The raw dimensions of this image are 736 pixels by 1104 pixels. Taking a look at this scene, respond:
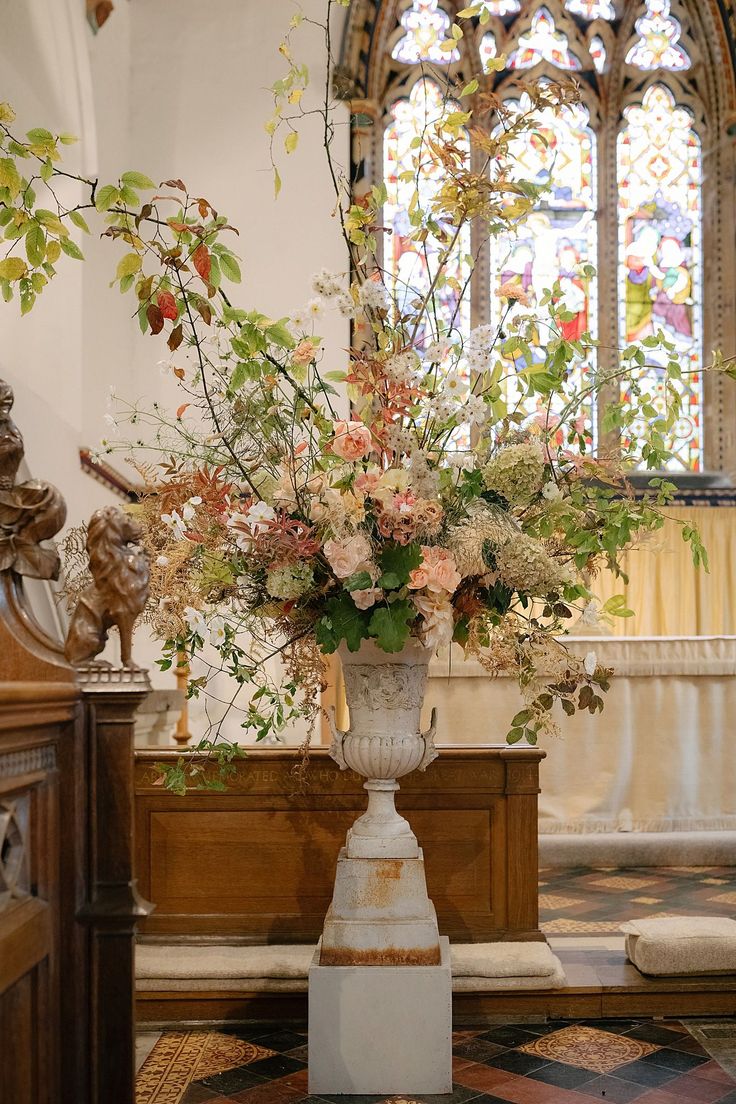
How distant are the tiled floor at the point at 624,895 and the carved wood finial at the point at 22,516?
2712mm

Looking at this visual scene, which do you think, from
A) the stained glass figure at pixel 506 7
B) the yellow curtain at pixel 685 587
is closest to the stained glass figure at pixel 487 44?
the stained glass figure at pixel 506 7

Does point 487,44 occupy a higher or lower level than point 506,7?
lower

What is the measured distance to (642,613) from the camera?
8.41 m

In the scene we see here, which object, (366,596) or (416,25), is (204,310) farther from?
(416,25)

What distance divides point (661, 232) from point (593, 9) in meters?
1.88

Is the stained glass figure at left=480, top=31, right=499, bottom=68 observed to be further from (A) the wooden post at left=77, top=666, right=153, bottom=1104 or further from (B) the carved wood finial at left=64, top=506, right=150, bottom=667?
(A) the wooden post at left=77, top=666, right=153, bottom=1104

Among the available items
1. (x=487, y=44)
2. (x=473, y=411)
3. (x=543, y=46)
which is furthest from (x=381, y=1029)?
(x=543, y=46)

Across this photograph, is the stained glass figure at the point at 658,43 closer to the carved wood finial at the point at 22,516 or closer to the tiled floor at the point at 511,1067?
the tiled floor at the point at 511,1067

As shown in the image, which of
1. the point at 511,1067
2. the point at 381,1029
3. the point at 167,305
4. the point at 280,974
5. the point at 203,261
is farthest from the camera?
the point at 280,974

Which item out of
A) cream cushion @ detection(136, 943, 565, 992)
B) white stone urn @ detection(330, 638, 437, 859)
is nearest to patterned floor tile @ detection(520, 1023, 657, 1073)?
cream cushion @ detection(136, 943, 565, 992)

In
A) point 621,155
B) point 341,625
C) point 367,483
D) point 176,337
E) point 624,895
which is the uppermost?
point 621,155

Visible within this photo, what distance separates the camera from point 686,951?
292 cm

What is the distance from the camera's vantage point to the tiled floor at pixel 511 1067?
2377mm

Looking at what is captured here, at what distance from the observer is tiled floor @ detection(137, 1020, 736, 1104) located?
238 cm
